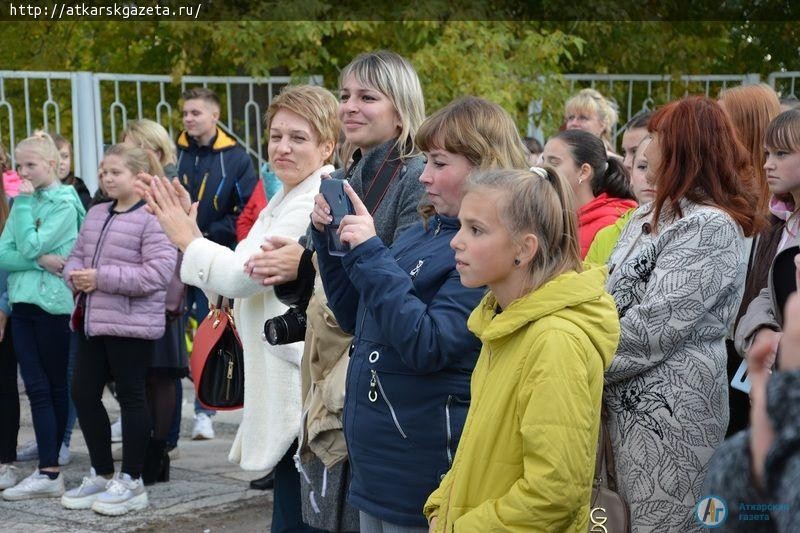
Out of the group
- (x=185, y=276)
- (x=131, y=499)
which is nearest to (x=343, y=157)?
(x=185, y=276)

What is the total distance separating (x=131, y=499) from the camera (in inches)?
223

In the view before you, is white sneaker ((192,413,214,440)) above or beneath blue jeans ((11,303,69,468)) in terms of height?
beneath

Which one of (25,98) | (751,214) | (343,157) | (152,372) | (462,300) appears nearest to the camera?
(462,300)

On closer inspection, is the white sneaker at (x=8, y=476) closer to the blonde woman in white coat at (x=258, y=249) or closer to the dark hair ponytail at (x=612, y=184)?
the blonde woman in white coat at (x=258, y=249)

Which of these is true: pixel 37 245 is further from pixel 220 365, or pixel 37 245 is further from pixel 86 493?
pixel 220 365

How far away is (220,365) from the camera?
4.49m

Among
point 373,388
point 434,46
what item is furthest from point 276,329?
point 434,46

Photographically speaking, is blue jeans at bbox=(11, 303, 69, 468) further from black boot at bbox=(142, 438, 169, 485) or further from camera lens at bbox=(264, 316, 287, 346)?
camera lens at bbox=(264, 316, 287, 346)

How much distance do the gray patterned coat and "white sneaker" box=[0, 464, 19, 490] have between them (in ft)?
13.6

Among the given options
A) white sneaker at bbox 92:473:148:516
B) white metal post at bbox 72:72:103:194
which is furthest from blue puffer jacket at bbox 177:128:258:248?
white sneaker at bbox 92:473:148:516

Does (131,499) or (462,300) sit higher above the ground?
(462,300)

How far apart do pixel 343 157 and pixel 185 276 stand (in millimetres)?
765

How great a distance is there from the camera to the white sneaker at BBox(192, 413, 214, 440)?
7336 mm

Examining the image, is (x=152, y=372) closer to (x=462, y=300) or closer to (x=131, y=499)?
(x=131, y=499)
